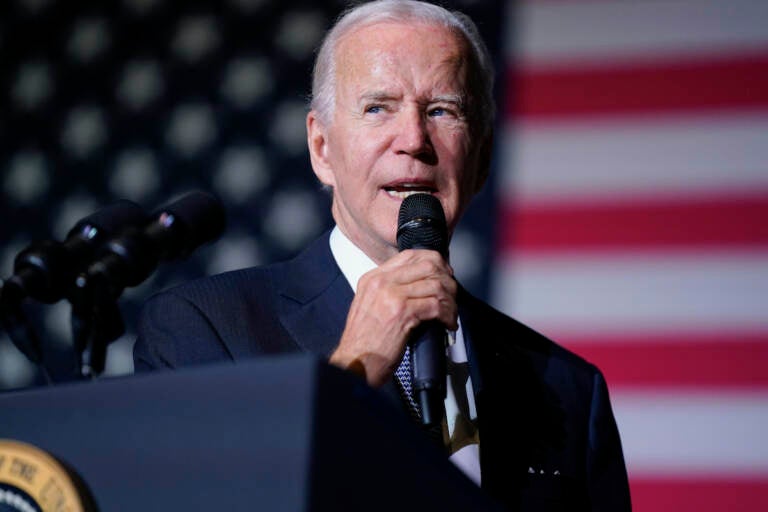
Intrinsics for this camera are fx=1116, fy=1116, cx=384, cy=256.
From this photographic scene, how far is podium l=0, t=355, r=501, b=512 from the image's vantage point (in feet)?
2.39

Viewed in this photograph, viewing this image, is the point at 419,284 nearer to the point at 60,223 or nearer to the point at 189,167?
the point at 189,167

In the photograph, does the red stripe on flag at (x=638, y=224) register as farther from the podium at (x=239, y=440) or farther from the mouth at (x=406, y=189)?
the podium at (x=239, y=440)

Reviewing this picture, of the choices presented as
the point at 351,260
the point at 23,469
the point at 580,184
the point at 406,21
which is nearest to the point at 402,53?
the point at 406,21

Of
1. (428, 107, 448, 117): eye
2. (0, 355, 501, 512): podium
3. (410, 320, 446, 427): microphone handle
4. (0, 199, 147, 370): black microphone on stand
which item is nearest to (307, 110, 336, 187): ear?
(428, 107, 448, 117): eye

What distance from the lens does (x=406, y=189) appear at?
66.0 inches

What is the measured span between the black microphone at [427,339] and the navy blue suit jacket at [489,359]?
251mm

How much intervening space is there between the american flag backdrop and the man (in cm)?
99

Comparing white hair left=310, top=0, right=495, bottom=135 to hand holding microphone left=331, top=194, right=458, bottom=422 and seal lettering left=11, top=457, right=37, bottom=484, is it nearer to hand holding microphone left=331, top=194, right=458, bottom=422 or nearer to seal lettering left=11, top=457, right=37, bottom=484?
hand holding microphone left=331, top=194, right=458, bottom=422

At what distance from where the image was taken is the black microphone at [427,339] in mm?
1150

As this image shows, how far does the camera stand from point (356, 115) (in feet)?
5.74

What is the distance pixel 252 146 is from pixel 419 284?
2006 millimetres

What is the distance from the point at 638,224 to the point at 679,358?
0.36m

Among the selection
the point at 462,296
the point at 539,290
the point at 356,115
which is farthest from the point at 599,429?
the point at 539,290

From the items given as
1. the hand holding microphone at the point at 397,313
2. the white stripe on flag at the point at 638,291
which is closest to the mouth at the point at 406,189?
the hand holding microphone at the point at 397,313
